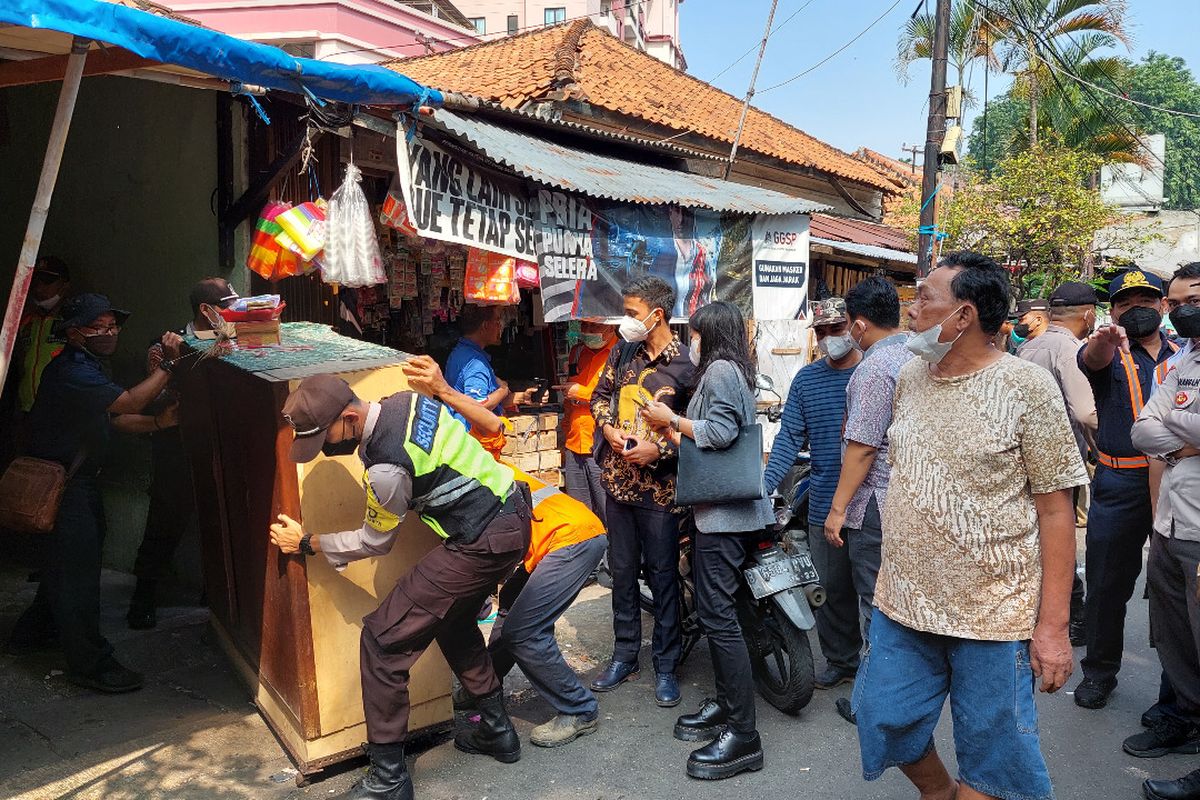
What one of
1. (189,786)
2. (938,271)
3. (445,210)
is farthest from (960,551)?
(445,210)

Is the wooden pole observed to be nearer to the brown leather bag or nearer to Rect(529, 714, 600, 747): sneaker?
the brown leather bag

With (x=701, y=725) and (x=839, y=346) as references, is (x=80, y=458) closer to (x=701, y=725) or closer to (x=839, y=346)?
(x=701, y=725)

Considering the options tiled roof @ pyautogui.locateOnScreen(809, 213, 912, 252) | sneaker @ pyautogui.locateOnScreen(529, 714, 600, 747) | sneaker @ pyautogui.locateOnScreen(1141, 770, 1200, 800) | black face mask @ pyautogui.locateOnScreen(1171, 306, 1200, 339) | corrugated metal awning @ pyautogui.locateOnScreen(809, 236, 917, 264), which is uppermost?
tiled roof @ pyautogui.locateOnScreen(809, 213, 912, 252)

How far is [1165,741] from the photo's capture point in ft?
13.4

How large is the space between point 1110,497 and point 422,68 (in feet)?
33.3

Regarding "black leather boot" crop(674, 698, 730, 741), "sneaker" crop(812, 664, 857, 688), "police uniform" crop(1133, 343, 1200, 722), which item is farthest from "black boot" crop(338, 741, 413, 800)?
"police uniform" crop(1133, 343, 1200, 722)

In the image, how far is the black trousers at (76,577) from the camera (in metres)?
Answer: 4.48

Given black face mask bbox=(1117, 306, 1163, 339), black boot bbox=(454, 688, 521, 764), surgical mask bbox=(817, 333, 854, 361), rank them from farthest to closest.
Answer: surgical mask bbox=(817, 333, 854, 361), black face mask bbox=(1117, 306, 1163, 339), black boot bbox=(454, 688, 521, 764)

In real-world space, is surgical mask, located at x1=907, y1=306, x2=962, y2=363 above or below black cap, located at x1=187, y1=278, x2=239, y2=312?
below

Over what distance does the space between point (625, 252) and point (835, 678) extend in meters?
3.55

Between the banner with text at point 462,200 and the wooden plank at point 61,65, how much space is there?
1611 millimetres

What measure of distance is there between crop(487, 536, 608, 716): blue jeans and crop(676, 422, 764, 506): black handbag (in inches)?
19.1

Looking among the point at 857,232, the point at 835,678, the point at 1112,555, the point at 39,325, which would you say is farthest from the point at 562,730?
the point at 857,232

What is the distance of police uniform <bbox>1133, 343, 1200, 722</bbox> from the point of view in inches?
143
